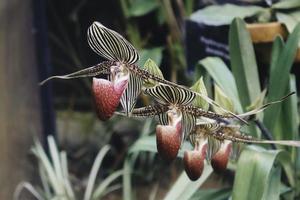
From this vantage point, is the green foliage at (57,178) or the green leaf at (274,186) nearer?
the green leaf at (274,186)

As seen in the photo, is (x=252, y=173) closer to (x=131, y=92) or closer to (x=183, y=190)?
(x=183, y=190)

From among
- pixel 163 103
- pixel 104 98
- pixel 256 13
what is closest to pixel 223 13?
pixel 256 13

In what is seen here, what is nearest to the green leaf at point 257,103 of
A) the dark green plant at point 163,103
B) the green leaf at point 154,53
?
the dark green plant at point 163,103

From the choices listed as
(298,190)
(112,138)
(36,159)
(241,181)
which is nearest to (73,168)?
(112,138)

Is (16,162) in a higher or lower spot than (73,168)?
higher

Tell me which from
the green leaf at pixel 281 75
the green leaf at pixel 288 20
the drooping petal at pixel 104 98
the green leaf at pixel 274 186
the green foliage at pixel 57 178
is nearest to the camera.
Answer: the drooping petal at pixel 104 98

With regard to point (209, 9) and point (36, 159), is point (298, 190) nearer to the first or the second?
point (209, 9)

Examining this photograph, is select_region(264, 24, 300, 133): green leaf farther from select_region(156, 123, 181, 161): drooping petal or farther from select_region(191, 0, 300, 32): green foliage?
select_region(156, 123, 181, 161): drooping petal

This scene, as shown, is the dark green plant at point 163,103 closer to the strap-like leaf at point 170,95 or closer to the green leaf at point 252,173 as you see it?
the strap-like leaf at point 170,95
